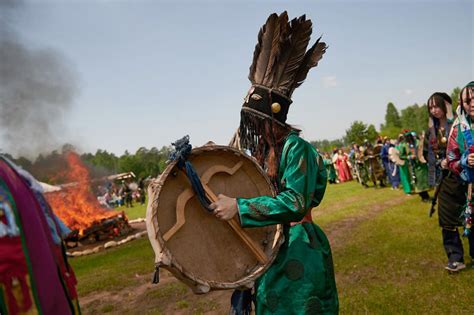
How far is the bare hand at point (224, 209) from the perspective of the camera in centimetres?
201

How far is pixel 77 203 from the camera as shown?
1457cm

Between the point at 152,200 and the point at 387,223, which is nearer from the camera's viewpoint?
the point at 152,200

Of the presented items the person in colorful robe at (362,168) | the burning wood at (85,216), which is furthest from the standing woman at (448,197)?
the person in colorful robe at (362,168)

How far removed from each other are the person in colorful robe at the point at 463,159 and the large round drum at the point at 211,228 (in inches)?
126

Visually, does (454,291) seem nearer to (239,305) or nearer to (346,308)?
(346,308)

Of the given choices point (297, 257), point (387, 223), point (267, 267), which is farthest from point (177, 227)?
point (387, 223)

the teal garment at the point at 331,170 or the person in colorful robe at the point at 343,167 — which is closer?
the teal garment at the point at 331,170

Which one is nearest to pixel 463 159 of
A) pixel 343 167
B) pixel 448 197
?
pixel 448 197

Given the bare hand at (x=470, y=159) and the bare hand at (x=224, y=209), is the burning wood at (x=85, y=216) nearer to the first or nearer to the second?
the bare hand at (x=224, y=209)

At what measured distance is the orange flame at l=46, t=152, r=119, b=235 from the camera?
12.5m

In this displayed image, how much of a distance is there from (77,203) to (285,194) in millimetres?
14181

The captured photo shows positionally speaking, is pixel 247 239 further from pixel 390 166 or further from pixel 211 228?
pixel 390 166

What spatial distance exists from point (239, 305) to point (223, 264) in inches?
15.5

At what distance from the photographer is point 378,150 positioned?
15.9 m
